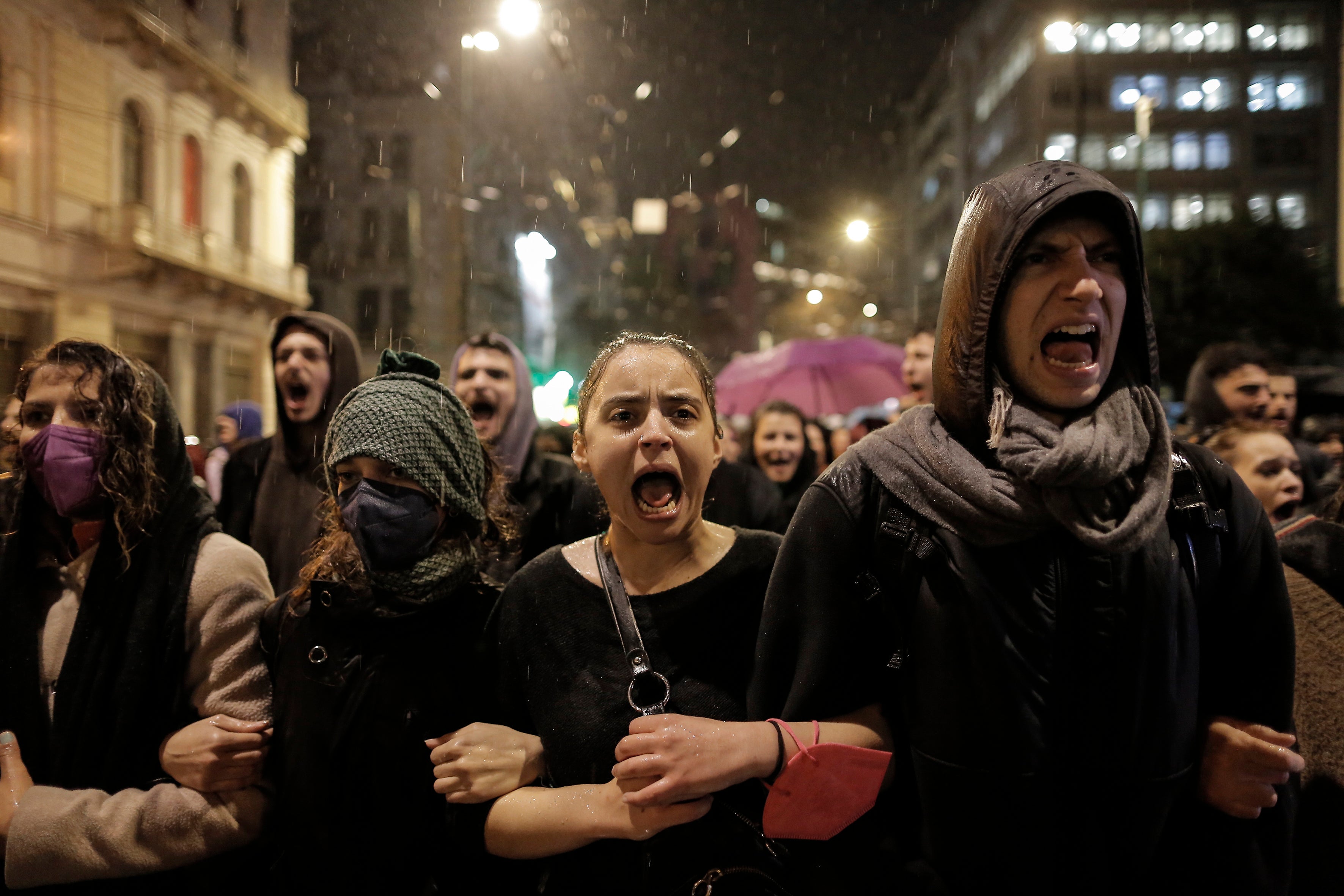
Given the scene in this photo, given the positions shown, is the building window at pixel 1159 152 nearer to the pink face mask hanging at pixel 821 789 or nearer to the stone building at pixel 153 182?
the stone building at pixel 153 182

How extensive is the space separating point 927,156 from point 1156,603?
68.0 metres

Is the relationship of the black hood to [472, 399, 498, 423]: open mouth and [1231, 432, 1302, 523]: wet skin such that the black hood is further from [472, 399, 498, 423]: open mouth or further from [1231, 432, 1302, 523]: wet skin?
[472, 399, 498, 423]: open mouth

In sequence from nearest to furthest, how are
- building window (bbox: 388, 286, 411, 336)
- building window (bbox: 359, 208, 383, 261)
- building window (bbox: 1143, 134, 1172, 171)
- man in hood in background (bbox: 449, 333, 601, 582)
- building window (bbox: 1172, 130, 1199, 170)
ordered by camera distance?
1. man in hood in background (bbox: 449, 333, 601, 582)
2. building window (bbox: 388, 286, 411, 336)
3. building window (bbox: 359, 208, 383, 261)
4. building window (bbox: 1143, 134, 1172, 171)
5. building window (bbox: 1172, 130, 1199, 170)

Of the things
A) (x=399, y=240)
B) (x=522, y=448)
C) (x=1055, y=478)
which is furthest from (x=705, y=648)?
(x=399, y=240)

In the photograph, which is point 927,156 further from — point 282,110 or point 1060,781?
point 1060,781

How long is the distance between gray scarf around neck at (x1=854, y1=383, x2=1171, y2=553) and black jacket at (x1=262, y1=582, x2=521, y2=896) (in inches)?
50.1

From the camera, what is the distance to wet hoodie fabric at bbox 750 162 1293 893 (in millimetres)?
1473

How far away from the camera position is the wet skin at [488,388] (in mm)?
3906

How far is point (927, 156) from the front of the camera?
61469 mm

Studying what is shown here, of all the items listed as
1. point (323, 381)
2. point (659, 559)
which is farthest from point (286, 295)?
point (659, 559)

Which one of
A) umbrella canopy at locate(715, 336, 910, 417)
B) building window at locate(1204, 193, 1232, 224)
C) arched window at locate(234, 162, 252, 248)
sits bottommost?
umbrella canopy at locate(715, 336, 910, 417)

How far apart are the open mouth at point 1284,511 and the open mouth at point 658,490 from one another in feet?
8.76

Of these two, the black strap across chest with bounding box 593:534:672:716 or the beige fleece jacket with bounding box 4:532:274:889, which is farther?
the beige fleece jacket with bounding box 4:532:274:889

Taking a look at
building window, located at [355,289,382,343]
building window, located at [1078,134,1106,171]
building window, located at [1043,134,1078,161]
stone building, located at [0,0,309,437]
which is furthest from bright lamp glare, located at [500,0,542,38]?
building window, located at [1078,134,1106,171]
